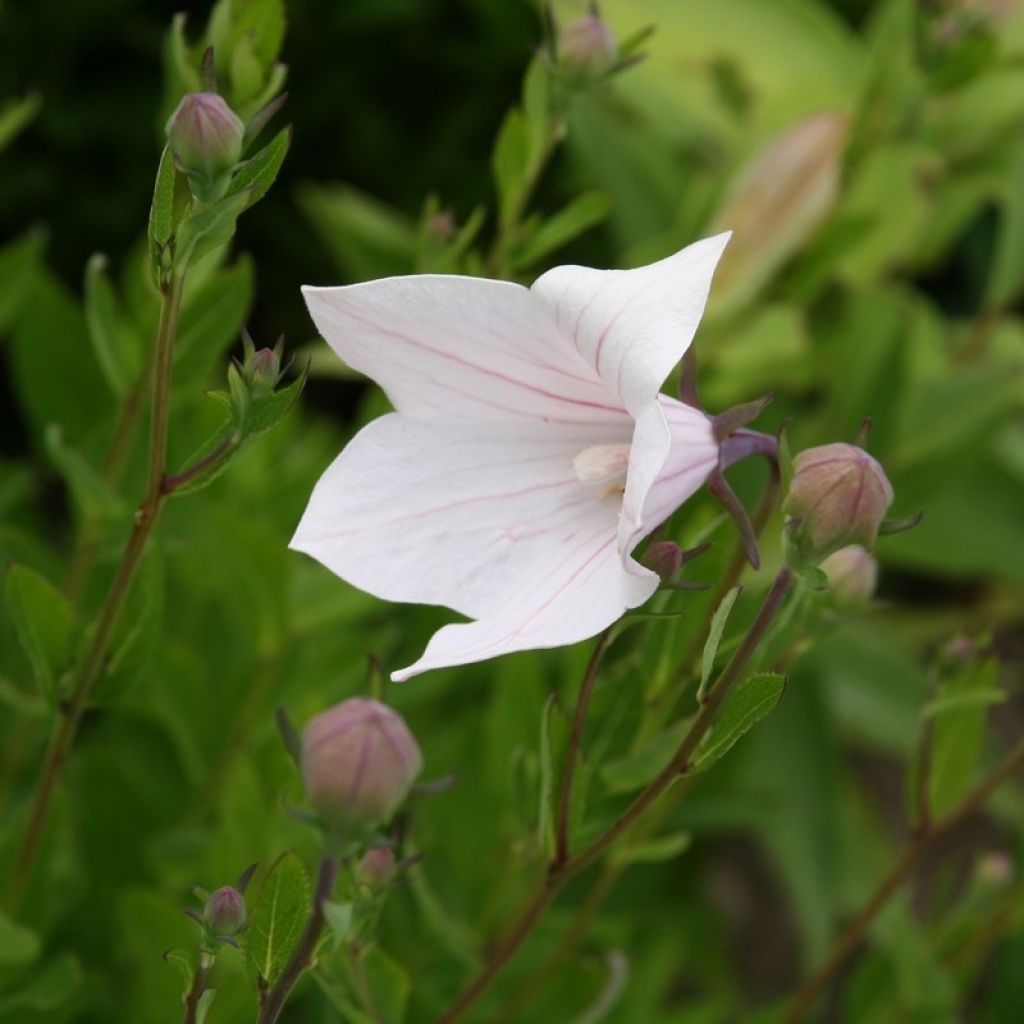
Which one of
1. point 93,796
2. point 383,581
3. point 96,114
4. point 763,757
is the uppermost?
point 383,581

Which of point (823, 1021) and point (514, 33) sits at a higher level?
point (514, 33)

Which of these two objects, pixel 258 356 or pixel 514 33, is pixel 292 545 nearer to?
pixel 258 356

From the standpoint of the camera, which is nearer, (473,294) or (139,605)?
(473,294)

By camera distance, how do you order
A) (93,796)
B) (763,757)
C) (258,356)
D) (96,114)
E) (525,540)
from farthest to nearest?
(96,114) < (763,757) < (93,796) < (525,540) < (258,356)

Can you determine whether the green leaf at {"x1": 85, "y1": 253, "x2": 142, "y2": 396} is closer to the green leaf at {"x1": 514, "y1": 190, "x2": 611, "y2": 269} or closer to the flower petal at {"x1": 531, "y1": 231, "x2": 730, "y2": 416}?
the green leaf at {"x1": 514, "y1": 190, "x2": 611, "y2": 269}

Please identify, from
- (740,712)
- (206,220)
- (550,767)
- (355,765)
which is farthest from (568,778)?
(206,220)

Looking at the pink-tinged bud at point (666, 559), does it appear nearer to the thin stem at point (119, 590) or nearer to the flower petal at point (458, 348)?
the flower petal at point (458, 348)

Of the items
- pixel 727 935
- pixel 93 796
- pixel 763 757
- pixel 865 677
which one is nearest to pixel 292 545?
pixel 93 796
